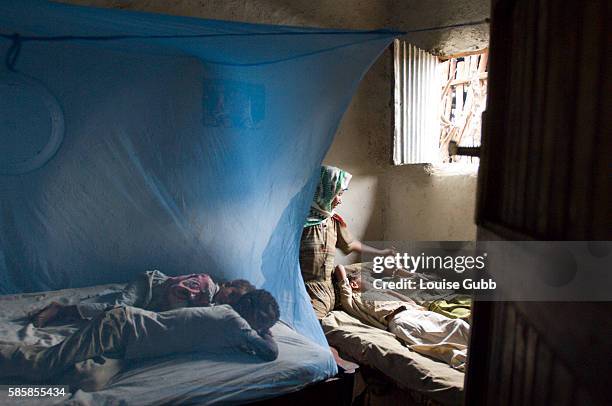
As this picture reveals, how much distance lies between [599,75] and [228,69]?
152cm

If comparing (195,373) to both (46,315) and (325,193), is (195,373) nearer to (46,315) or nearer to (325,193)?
(46,315)

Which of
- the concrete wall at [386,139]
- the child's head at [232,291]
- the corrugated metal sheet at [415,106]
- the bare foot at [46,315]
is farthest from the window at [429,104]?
the bare foot at [46,315]

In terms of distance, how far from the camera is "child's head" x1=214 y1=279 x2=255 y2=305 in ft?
5.65

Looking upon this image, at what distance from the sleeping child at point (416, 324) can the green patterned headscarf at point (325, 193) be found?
40cm

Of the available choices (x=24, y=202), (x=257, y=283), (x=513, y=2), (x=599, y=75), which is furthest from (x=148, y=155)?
(x=599, y=75)

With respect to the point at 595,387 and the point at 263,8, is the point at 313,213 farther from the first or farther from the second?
the point at 595,387

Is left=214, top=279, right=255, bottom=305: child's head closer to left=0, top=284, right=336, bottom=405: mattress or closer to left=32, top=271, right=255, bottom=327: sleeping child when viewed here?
left=32, top=271, right=255, bottom=327: sleeping child

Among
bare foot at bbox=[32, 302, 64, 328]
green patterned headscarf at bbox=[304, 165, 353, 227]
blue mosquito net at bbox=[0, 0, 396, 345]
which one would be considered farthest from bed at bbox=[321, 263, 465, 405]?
bare foot at bbox=[32, 302, 64, 328]

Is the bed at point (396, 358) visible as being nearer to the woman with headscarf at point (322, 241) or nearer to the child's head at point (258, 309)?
the woman with headscarf at point (322, 241)

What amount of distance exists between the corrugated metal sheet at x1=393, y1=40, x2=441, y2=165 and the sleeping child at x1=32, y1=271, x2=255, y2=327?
1843mm

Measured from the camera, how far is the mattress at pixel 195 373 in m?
1.26

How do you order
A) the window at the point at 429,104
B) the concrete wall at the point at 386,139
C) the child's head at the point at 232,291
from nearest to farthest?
the child's head at the point at 232,291 < the concrete wall at the point at 386,139 < the window at the point at 429,104

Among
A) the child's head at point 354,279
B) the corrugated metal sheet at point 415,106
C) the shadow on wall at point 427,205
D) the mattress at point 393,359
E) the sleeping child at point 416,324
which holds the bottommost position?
the mattress at point 393,359

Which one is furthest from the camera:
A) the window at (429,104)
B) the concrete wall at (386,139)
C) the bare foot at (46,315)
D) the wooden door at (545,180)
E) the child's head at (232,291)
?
the window at (429,104)
